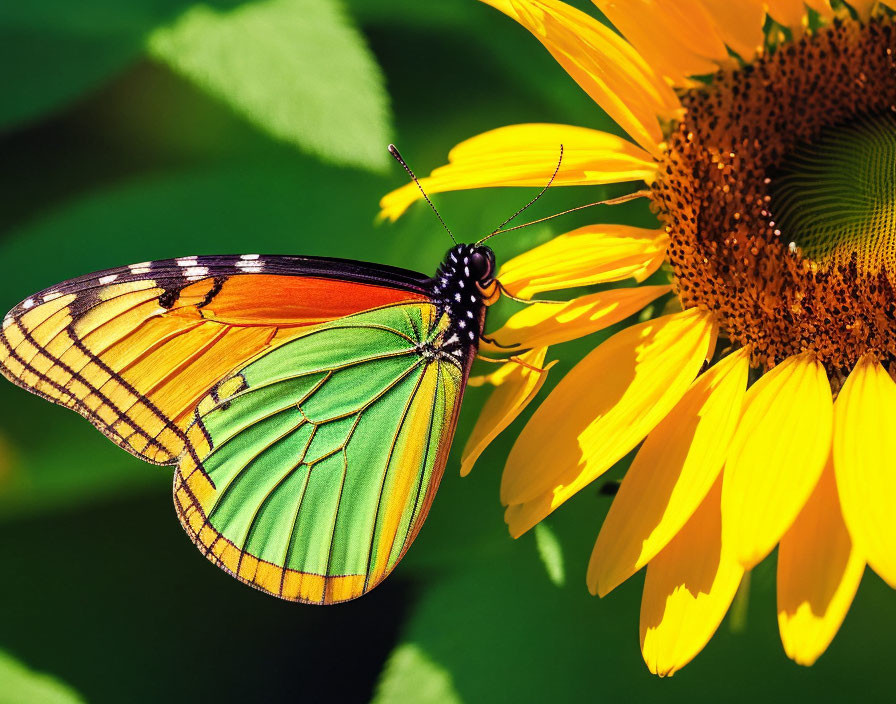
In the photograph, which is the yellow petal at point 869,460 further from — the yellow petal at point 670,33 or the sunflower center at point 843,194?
the yellow petal at point 670,33

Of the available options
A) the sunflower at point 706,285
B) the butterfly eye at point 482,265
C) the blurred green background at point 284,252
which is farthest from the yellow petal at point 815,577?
the butterfly eye at point 482,265

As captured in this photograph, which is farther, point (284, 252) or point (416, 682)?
point (284, 252)

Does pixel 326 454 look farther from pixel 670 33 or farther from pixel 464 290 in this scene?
pixel 670 33

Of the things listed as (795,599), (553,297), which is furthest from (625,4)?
(795,599)

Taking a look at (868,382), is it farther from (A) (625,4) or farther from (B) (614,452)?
(A) (625,4)

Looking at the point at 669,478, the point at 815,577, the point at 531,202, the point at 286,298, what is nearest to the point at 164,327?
the point at 286,298

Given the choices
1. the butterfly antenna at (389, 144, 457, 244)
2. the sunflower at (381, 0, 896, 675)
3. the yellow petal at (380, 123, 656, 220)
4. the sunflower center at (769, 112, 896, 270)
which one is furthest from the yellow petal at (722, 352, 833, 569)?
the butterfly antenna at (389, 144, 457, 244)

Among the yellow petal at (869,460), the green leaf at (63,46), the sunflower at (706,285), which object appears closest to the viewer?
the yellow petal at (869,460)
